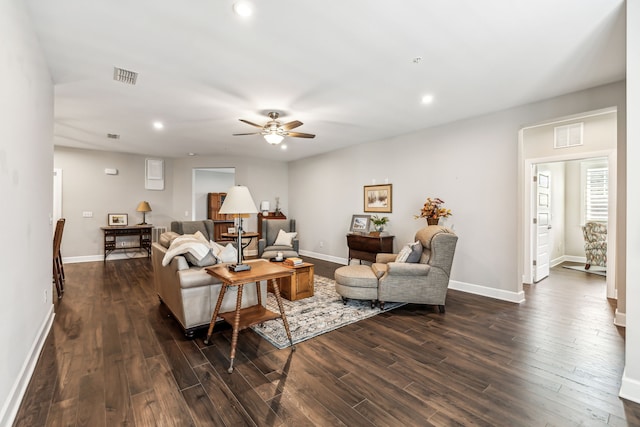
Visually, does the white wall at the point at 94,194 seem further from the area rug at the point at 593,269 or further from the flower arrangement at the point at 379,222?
the area rug at the point at 593,269

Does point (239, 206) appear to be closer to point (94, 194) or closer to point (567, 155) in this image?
point (567, 155)

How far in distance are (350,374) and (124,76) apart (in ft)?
12.0

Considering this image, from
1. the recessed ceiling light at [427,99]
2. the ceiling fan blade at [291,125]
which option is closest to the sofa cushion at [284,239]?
the ceiling fan blade at [291,125]

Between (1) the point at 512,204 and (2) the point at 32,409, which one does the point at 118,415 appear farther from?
(1) the point at 512,204

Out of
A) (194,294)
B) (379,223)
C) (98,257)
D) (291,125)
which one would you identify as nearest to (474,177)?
(379,223)

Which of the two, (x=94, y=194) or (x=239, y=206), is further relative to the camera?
(x=94, y=194)

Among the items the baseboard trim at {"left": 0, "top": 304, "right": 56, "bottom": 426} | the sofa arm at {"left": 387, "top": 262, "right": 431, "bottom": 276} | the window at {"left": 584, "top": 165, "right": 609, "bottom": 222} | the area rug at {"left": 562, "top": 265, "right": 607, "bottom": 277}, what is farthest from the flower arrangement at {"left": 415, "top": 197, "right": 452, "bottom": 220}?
the baseboard trim at {"left": 0, "top": 304, "right": 56, "bottom": 426}

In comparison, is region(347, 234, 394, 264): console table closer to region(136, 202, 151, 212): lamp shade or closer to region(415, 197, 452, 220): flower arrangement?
region(415, 197, 452, 220): flower arrangement

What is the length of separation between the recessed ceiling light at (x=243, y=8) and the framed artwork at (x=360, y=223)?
445cm

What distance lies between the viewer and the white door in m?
5.18

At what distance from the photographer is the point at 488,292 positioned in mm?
4246

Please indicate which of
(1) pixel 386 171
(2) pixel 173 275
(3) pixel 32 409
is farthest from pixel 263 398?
(1) pixel 386 171

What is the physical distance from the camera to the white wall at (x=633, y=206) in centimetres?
194

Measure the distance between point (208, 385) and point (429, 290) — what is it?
2644 mm
